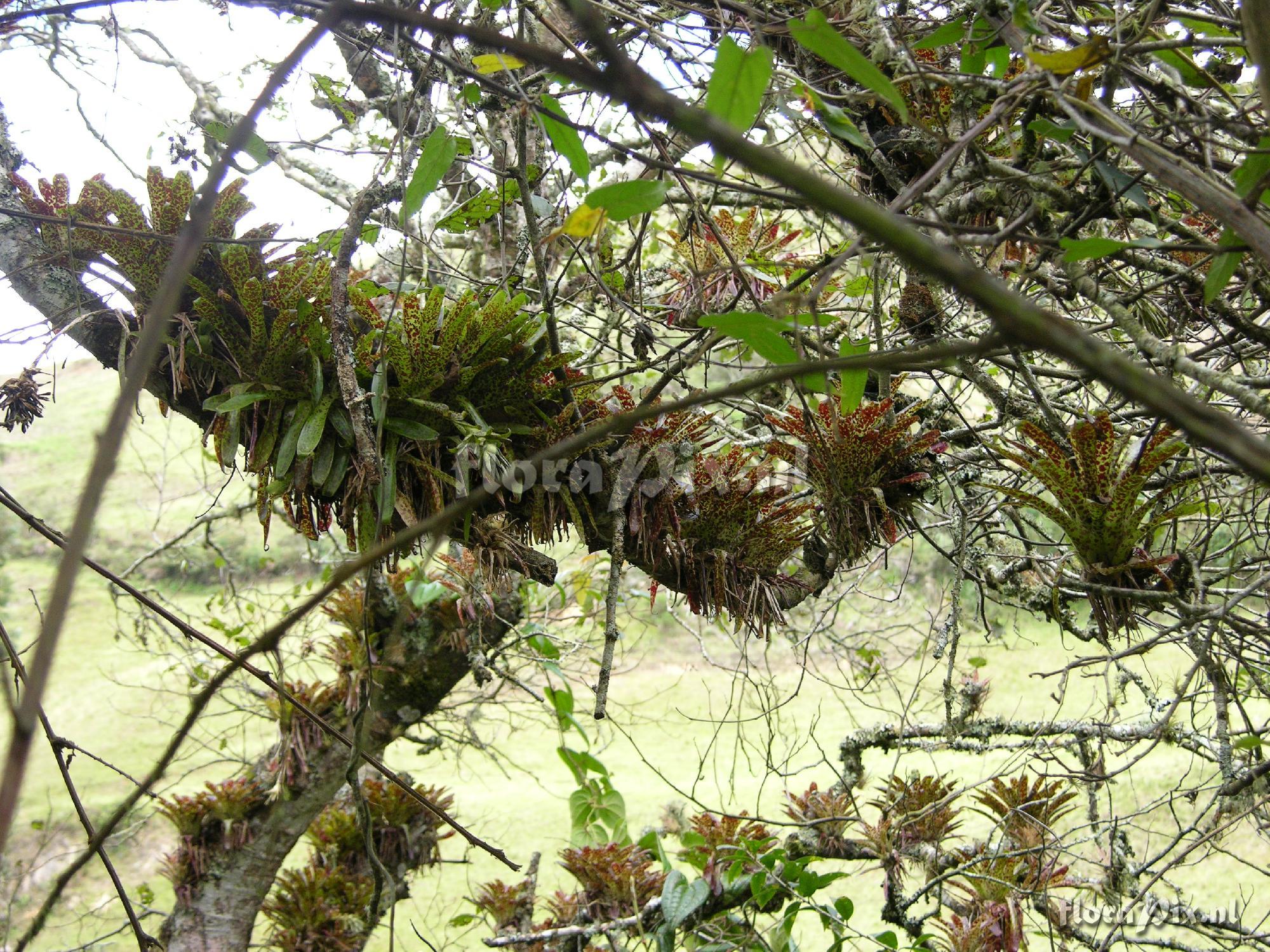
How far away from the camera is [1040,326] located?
0.20 m

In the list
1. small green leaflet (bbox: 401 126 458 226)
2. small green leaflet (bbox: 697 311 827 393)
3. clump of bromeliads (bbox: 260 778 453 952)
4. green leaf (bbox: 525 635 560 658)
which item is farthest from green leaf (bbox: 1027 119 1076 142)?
clump of bromeliads (bbox: 260 778 453 952)

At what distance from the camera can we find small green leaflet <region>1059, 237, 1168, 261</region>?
67 cm

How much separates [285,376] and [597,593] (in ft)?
5.23

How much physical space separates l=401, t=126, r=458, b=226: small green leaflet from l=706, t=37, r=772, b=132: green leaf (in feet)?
1.14

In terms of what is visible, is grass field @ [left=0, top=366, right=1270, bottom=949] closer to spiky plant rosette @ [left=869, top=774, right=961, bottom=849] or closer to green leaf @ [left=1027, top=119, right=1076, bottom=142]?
spiky plant rosette @ [left=869, top=774, right=961, bottom=849]

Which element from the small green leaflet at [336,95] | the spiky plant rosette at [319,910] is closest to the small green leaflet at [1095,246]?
the small green leaflet at [336,95]

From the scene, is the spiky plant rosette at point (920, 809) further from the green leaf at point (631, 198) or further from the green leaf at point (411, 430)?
the green leaf at point (631, 198)

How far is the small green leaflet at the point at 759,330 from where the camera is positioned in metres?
0.60

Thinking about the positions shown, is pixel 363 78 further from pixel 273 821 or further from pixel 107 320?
pixel 273 821

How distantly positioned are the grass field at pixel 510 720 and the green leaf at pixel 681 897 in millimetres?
951

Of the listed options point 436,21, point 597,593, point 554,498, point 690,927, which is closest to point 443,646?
point 597,593

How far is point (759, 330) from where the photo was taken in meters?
0.62

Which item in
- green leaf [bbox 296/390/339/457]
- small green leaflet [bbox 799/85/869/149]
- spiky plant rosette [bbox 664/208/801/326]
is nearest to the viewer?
small green leaflet [bbox 799/85/869/149]

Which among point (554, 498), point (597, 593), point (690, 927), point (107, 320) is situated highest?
point (597, 593)
